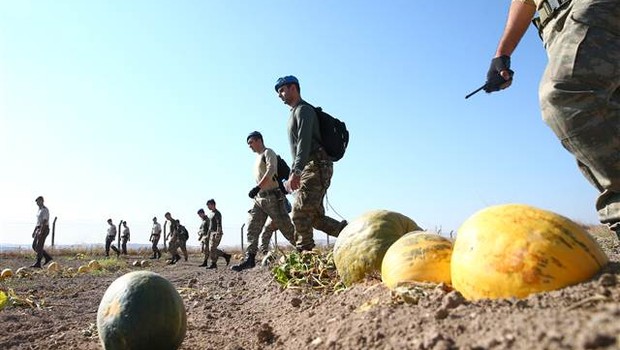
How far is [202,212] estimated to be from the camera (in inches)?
692

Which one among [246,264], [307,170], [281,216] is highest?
[307,170]

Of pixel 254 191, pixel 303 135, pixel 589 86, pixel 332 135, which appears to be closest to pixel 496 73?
pixel 589 86

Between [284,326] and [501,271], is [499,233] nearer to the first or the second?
[501,271]

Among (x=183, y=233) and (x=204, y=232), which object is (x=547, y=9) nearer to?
(x=204, y=232)

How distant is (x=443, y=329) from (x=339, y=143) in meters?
4.86

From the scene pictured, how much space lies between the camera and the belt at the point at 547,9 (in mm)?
2848

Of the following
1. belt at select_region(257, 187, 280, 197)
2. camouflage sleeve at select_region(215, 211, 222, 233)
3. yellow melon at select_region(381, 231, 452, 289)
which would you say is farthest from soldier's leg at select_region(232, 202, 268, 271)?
yellow melon at select_region(381, 231, 452, 289)

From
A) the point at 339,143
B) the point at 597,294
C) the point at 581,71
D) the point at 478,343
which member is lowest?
the point at 478,343

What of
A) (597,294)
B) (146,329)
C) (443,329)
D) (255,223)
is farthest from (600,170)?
(255,223)

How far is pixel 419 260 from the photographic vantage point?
2455mm

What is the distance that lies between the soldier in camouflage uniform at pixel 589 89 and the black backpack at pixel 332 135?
3654 millimetres

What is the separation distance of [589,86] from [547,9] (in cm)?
63

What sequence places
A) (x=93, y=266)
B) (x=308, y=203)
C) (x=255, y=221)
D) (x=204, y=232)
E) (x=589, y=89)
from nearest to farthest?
1. (x=589, y=89)
2. (x=308, y=203)
3. (x=255, y=221)
4. (x=93, y=266)
5. (x=204, y=232)

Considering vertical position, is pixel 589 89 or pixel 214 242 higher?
pixel 589 89
